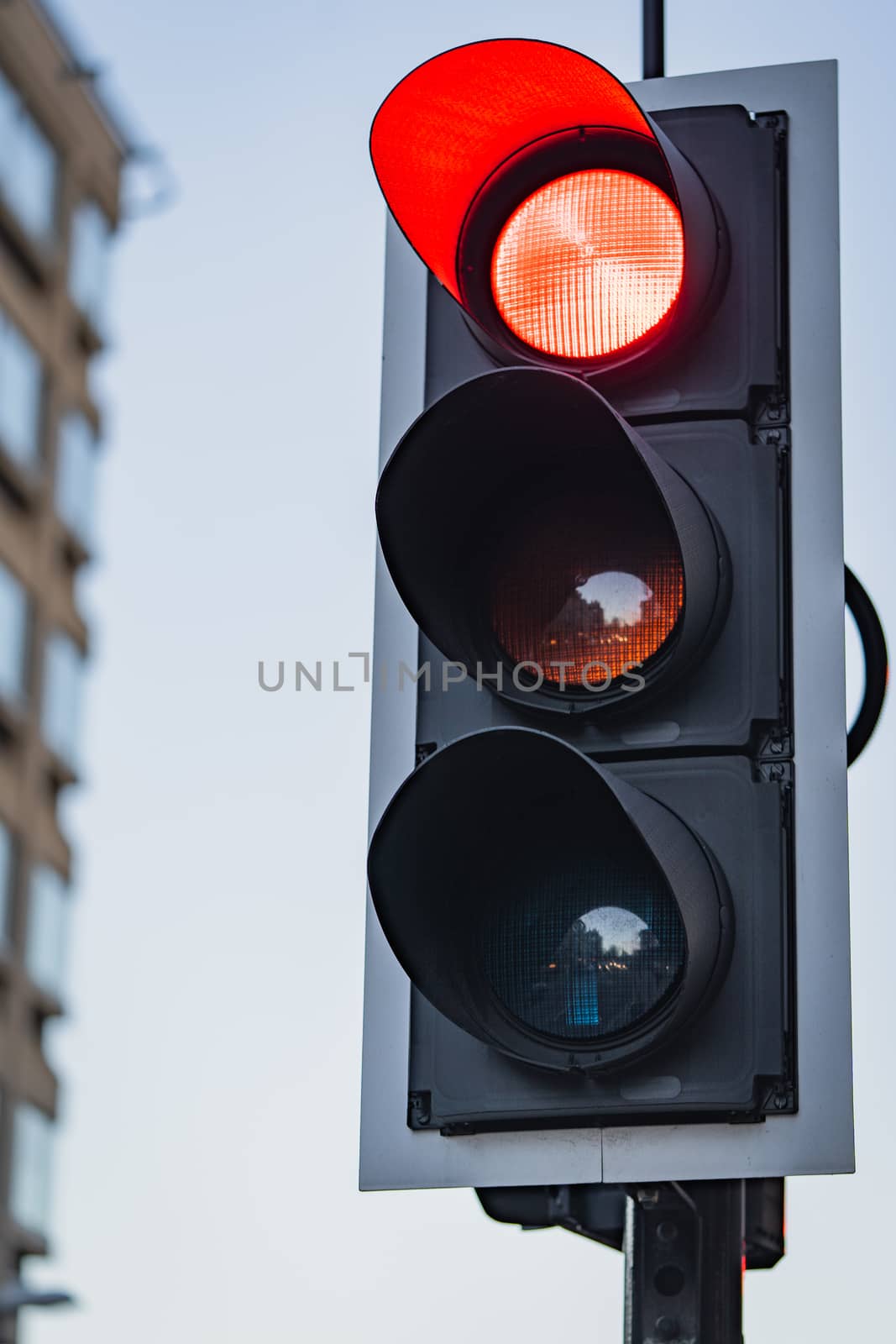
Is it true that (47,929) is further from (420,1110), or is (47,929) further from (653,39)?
(420,1110)

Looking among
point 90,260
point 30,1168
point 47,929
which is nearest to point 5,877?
point 47,929

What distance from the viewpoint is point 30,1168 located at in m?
37.8

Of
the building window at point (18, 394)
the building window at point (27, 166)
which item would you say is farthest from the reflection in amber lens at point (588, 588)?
the building window at point (27, 166)

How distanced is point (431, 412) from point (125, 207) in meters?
46.0

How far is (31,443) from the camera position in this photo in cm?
4150

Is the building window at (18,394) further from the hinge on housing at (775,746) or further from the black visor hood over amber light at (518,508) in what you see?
the hinge on housing at (775,746)

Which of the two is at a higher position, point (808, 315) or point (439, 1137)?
point (808, 315)

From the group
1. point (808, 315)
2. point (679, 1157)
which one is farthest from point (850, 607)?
point (679, 1157)

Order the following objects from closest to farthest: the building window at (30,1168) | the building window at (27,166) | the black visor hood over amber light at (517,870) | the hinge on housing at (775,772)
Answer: the black visor hood over amber light at (517,870) < the hinge on housing at (775,772) < the building window at (30,1168) < the building window at (27,166)

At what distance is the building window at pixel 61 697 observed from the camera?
39344 millimetres

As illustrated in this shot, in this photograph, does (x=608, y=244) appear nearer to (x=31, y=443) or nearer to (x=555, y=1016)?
(x=555, y=1016)

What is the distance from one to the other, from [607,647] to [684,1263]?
70 centimetres

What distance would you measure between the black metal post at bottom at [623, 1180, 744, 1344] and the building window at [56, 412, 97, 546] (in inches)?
1550

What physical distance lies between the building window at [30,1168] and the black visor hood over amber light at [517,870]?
35.5 meters
